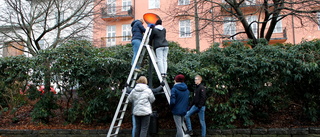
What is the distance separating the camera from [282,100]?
7316mm

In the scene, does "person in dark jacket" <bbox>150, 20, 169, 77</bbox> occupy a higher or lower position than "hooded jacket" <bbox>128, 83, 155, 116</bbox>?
higher

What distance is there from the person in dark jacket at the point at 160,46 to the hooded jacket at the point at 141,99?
31.5 inches

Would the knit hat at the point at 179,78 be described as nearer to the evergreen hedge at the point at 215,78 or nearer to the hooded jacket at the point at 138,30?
the evergreen hedge at the point at 215,78

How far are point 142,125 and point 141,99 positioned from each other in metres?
0.63

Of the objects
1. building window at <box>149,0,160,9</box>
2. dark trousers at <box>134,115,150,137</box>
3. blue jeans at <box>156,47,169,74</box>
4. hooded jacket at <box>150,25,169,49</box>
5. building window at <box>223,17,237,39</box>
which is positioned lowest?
dark trousers at <box>134,115,150,137</box>

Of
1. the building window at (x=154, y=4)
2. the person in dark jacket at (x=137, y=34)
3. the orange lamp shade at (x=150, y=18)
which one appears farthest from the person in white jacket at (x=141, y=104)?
the building window at (x=154, y=4)

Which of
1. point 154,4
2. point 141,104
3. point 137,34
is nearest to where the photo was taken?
point 141,104

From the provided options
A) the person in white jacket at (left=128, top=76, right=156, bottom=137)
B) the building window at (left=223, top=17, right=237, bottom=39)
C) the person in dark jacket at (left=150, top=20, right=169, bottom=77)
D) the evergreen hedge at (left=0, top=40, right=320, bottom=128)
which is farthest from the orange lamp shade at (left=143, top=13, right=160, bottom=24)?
the building window at (left=223, top=17, right=237, bottom=39)

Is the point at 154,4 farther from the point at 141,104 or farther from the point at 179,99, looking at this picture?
the point at 141,104

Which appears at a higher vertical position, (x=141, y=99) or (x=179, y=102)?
(x=141, y=99)

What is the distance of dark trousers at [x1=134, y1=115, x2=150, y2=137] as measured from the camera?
5.39m

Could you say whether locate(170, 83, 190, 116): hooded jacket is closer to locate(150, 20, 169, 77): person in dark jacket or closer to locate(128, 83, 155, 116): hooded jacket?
locate(150, 20, 169, 77): person in dark jacket

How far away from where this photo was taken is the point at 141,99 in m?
5.30

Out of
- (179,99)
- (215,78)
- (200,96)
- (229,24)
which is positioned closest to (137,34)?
(179,99)
